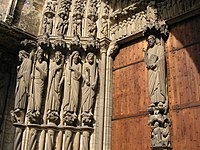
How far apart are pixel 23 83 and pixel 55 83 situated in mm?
601

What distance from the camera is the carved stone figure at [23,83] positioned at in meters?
5.19

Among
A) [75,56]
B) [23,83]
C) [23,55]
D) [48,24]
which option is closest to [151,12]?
[75,56]

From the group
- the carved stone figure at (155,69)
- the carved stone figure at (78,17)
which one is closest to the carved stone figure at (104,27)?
the carved stone figure at (78,17)

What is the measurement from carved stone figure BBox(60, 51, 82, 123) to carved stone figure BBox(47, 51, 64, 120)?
119 mm

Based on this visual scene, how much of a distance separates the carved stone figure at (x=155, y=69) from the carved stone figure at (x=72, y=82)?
1368 millimetres

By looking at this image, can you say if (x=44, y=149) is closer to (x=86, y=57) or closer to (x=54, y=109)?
(x=54, y=109)

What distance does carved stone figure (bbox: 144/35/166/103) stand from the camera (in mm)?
4691

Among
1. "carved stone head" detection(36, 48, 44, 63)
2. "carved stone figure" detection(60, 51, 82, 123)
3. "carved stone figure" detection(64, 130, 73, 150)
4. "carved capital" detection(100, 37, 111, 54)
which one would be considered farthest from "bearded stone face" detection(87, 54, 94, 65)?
"carved stone figure" detection(64, 130, 73, 150)

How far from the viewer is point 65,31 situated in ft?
19.5

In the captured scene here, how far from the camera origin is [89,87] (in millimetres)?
5441

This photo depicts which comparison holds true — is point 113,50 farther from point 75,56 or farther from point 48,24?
point 48,24

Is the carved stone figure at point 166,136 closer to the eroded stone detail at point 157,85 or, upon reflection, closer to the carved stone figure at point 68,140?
the eroded stone detail at point 157,85

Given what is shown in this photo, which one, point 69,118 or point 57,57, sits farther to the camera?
point 57,57

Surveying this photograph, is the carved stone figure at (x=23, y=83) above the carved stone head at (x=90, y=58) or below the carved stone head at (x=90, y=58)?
below
